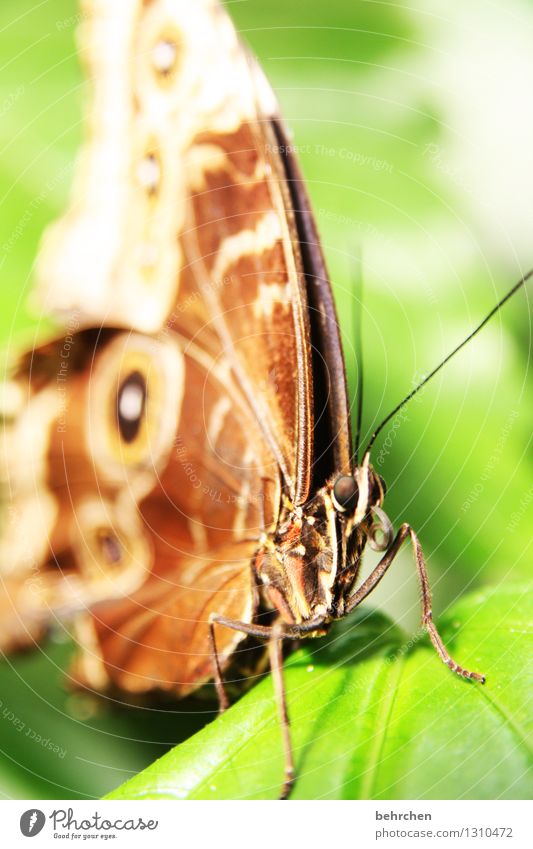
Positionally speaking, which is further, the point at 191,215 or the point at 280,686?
the point at 191,215

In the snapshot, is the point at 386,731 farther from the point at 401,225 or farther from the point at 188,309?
the point at 401,225

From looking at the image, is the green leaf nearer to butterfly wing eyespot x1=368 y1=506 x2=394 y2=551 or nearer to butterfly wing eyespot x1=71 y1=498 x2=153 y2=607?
butterfly wing eyespot x1=368 y1=506 x2=394 y2=551
